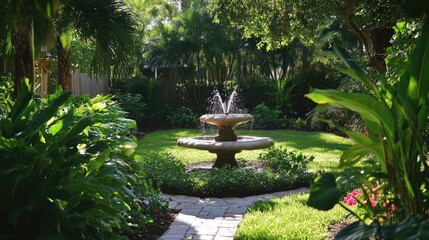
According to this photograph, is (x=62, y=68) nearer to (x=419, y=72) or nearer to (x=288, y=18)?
(x=288, y=18)

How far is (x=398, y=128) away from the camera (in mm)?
3461

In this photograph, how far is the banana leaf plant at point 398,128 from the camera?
3209 mm

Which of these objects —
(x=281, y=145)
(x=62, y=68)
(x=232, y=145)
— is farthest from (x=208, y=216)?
(x=62, y=68)

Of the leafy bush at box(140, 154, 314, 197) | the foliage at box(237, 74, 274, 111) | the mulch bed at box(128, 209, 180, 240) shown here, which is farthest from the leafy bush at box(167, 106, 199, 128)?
the mulch bed at box(128, 209, 180, 240)

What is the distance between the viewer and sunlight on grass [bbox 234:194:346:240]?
5.64 meters

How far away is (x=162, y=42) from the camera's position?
22172 mm

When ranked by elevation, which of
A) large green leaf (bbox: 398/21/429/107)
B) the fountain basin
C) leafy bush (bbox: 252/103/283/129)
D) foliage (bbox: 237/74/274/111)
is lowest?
leafy bush (bbox: 252/103/283/129)

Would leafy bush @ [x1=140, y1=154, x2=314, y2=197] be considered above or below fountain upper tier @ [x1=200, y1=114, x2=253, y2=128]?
below

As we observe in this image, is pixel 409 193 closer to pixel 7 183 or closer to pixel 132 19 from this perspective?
pixel 7 183

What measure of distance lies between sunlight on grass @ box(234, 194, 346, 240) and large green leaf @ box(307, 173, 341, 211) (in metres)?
2.29

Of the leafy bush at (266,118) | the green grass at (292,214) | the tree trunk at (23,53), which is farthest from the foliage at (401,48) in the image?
the leafy bush at (266,118)

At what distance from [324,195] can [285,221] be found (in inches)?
122

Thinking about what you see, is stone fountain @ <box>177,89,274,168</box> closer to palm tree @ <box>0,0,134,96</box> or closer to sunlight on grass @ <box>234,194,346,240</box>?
palm tree @ <box>0,0,134,96</box>

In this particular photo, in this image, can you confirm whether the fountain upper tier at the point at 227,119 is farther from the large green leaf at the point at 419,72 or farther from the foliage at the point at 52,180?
the large green leaf at the point at 419,72
